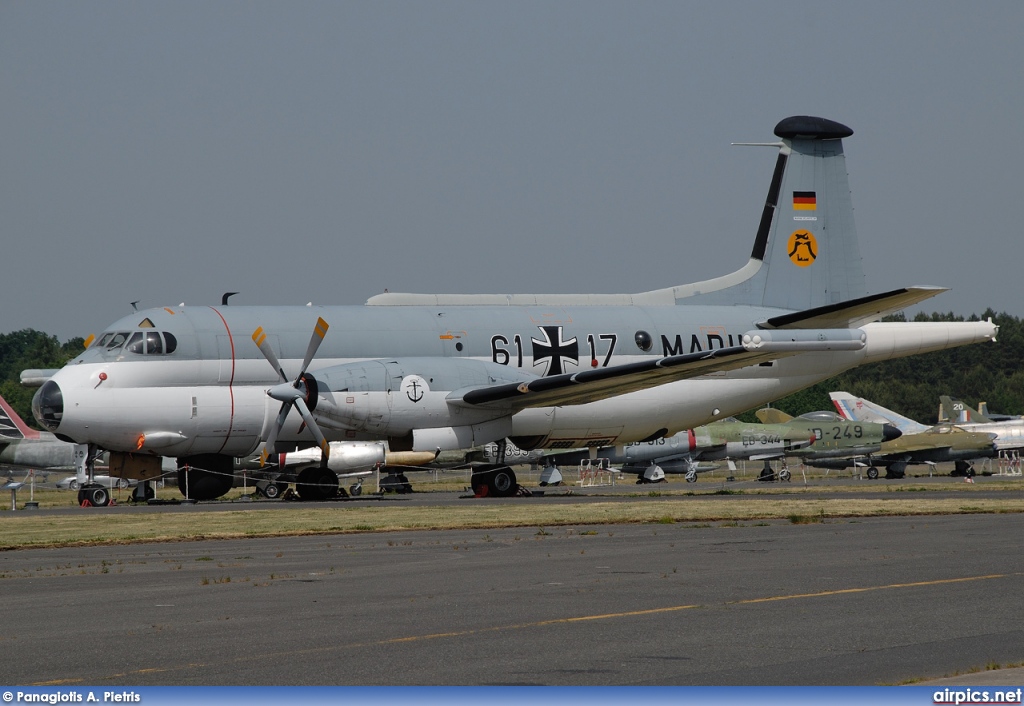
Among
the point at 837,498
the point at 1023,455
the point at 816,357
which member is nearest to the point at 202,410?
the point at 837,498

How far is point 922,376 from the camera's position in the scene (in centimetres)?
13538

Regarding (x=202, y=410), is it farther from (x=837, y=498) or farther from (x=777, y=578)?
(x=777, y=578)

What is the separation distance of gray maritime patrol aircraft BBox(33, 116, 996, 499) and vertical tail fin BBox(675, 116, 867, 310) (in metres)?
0.15

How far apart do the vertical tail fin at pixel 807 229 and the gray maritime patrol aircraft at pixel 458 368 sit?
15 cm

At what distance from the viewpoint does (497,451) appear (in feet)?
111

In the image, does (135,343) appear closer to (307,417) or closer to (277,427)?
(277,427)

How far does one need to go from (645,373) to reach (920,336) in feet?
36.4

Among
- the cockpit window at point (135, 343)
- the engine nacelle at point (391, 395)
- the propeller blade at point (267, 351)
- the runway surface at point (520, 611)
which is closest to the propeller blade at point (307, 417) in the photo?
the engine nacelle at point (391, 395)

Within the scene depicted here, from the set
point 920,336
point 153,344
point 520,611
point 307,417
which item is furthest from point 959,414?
point 520,611

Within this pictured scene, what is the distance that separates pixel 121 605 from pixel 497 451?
2200cm

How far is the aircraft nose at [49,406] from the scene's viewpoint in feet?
98.3

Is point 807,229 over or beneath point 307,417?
over

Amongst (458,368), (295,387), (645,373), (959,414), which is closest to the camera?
(295,387)

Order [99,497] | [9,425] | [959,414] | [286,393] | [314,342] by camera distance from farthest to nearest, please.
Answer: [959,414] → [9,425] → [99,497] → [314,342] → [286,393]
